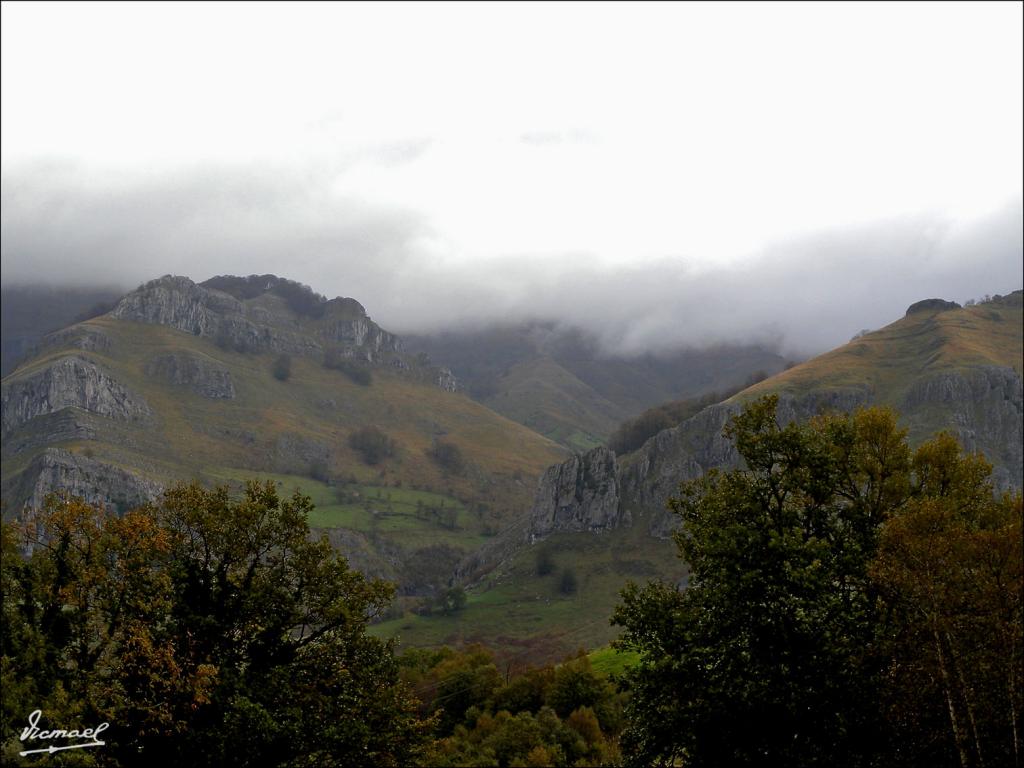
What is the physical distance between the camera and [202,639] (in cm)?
3897

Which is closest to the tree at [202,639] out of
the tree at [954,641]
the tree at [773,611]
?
the tree at [773,611]

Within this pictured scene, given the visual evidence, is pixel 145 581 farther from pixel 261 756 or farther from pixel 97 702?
pixel 261 756

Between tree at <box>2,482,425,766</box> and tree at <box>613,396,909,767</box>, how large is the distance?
1415 centimetres

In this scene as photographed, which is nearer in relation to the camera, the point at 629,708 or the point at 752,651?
the point at 752,651

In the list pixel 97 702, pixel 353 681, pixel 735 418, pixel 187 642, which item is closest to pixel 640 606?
pixel 735 418

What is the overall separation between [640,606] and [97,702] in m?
26.7

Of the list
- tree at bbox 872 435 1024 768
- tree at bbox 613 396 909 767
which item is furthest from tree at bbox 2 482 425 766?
tree at bbox 872 435 1024 768

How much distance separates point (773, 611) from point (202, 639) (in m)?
27.9

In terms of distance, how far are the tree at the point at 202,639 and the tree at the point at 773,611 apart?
14151mm

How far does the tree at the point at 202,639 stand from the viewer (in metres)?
35.1

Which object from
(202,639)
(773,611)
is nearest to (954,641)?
(773,611)

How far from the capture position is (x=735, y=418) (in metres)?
42.6

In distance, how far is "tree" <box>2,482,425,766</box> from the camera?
115ft

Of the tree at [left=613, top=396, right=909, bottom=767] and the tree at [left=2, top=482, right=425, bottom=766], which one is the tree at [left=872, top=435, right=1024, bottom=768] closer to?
the tree at [left=613, top=396, right=909, bottom=767]
